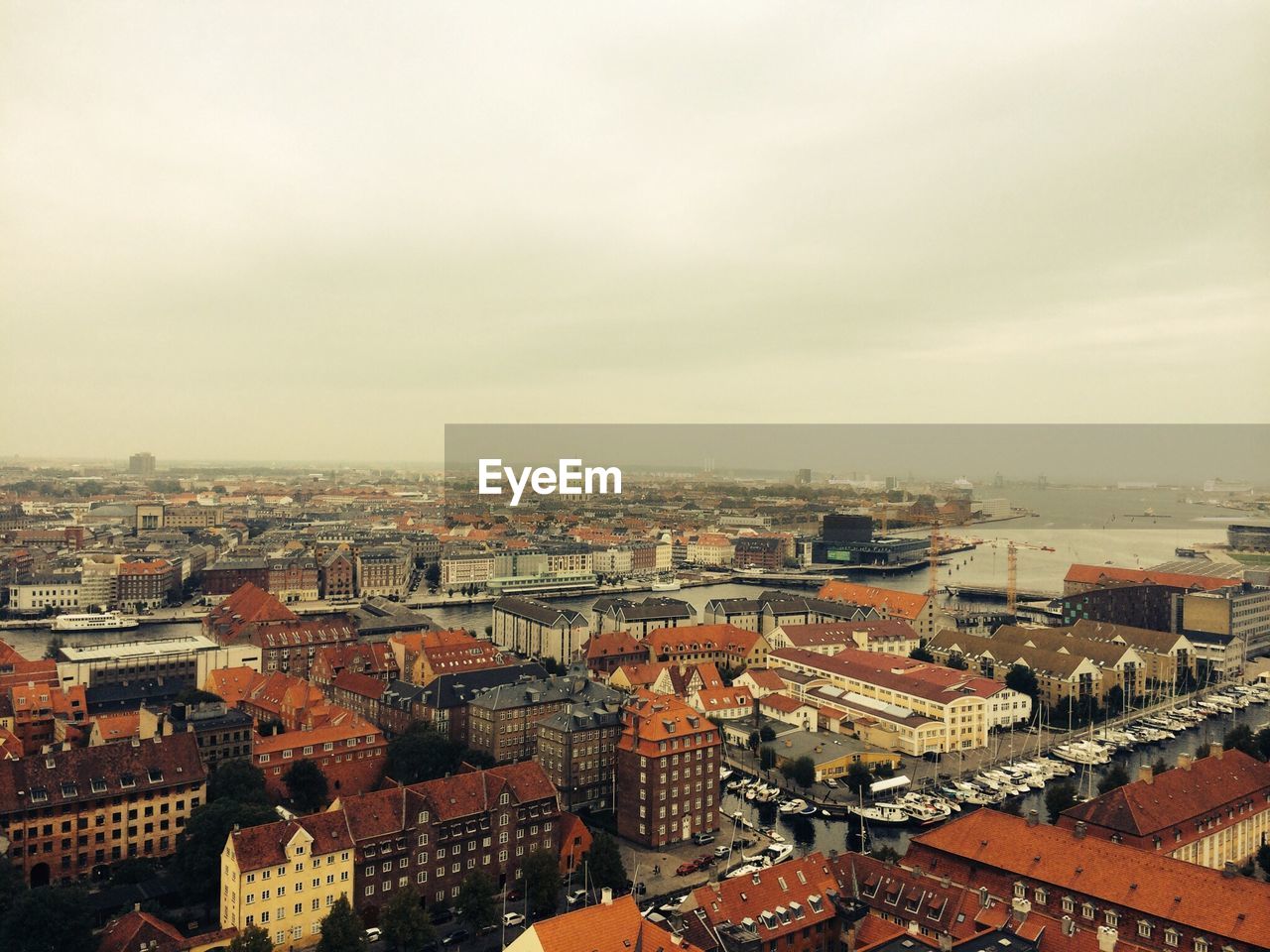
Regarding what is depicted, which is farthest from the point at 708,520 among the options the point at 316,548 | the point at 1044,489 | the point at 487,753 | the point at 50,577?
the point at 1044,489

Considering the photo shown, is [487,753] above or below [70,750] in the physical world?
below

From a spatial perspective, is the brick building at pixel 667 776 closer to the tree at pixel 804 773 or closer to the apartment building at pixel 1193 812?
the tree at pixel 804 773

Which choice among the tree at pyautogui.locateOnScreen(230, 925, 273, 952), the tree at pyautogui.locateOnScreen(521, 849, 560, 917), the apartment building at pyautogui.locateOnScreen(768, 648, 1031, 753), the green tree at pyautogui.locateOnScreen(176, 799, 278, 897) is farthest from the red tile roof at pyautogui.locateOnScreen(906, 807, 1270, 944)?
the green tree at pyautogui.locateOnScreen(176, 799, 278, 897)

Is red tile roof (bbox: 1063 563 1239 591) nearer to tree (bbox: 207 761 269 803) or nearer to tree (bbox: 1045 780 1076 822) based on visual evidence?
tree (bbox: 1045 780 1076 822)

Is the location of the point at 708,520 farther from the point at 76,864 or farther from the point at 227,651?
the point at 76,864

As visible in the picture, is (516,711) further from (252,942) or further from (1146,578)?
(1146,578)

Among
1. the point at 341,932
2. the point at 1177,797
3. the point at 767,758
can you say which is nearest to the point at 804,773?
the point at 767,758

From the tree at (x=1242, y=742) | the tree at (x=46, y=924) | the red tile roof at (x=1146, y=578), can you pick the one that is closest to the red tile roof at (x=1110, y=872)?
the tree at (x=1242, y=742)
